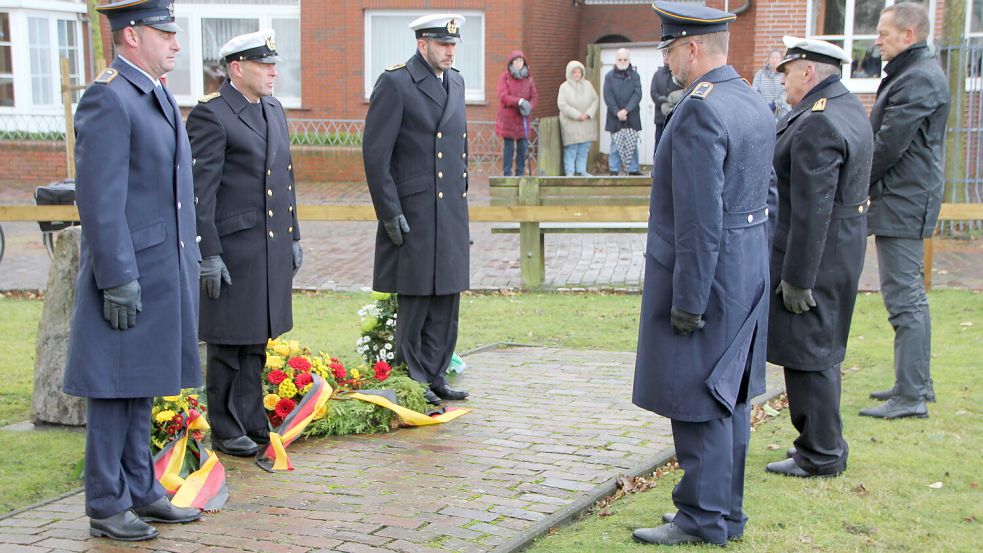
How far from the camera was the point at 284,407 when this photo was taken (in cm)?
665

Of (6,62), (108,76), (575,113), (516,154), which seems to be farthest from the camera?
(6,62)

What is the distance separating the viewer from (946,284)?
1222cm

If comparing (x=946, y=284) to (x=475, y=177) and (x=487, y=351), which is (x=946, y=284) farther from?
(x=475, y=177)

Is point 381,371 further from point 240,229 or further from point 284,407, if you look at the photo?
point 240,229

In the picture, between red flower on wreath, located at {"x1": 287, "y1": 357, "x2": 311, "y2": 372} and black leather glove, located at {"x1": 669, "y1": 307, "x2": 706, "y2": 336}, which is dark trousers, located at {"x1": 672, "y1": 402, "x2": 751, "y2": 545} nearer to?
black leather glove, located at {"x1": 669, "y1": 307, "x2": 706, "y2": 336}

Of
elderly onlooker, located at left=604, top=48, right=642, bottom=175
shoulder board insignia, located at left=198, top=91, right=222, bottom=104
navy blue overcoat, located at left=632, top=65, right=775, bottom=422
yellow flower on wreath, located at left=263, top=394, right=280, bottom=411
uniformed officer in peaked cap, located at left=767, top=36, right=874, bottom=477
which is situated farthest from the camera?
elderly onlooker, located at left=604, top=48, right=642, bottom=175

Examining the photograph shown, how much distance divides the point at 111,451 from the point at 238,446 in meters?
1.33

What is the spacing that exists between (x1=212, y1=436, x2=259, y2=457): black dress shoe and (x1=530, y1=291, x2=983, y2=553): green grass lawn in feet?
6.31

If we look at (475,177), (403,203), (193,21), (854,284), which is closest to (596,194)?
(403,203)

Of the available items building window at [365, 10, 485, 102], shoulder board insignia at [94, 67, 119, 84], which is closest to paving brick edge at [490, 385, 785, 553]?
shoulder board insignia at [94, 67, 119, 84]

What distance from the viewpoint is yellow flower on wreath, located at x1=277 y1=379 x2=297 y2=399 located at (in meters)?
6.68

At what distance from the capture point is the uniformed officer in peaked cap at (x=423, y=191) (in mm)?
7059

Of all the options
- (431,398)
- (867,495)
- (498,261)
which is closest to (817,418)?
(867,495)

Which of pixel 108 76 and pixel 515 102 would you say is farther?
pixel 515 102
